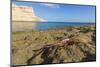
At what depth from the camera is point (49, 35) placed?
2684mm

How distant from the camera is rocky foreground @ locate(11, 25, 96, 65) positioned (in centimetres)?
255

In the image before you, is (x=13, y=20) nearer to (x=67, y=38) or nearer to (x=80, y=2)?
(x=67, y=38)

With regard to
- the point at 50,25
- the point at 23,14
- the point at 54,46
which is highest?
the point at 23,14

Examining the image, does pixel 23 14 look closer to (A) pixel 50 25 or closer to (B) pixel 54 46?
(A) pixel 50 25

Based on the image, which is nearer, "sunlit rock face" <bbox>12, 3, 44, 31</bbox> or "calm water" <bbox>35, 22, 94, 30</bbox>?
"sunlit rock face" <bbox>12, 3, 44, 31</bbox>

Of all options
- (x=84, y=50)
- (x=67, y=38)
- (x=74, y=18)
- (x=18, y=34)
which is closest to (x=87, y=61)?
(x=84, y=50)

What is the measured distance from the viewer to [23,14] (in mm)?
2574

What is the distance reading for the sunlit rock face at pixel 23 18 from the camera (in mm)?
2523

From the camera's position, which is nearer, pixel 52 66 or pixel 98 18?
pixel 52 66

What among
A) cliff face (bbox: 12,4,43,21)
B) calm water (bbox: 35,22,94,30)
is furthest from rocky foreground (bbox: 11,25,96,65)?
cliff face (bbox: 12,4,43,21)

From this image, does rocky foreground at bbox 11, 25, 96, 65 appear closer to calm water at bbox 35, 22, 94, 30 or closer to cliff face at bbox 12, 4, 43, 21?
calm water at bbox 35, 22, 94, 30

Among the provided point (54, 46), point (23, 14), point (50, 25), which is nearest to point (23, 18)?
point (23, 14)

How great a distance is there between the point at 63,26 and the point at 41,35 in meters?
0.32

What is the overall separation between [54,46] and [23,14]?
0.55m
